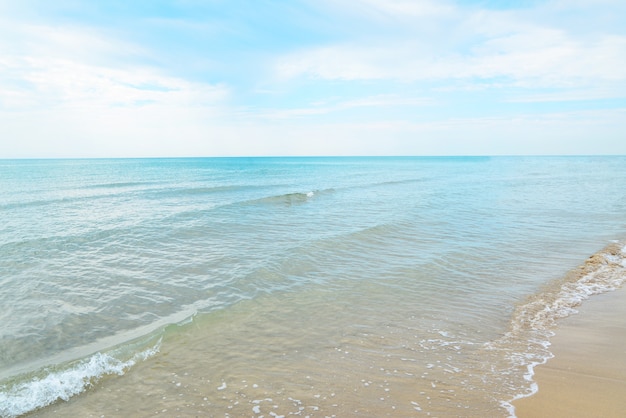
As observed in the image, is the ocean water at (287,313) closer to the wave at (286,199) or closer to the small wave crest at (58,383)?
the small wave crest at (58,383)

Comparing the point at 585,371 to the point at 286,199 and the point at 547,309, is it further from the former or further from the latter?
the point at 286,199

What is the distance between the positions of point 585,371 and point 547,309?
2.91m

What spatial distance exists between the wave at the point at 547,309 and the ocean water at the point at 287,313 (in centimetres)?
5

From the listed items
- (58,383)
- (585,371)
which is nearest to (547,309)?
(585,371)

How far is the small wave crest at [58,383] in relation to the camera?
532cm

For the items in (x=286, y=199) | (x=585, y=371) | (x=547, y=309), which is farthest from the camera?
(x=286, y=199)

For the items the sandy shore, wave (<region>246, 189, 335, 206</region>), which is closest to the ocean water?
the sandy shore

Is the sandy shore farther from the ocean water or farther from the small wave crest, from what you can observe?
the small wave crest

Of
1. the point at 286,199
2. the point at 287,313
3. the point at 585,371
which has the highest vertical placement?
the point at 286,199

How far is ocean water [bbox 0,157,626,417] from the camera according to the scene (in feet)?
17.6

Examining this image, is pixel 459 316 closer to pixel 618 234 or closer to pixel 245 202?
pixel 618 234

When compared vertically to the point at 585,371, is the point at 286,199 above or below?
above

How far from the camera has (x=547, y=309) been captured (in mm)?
8352

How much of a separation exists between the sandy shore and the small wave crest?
5983 mm
